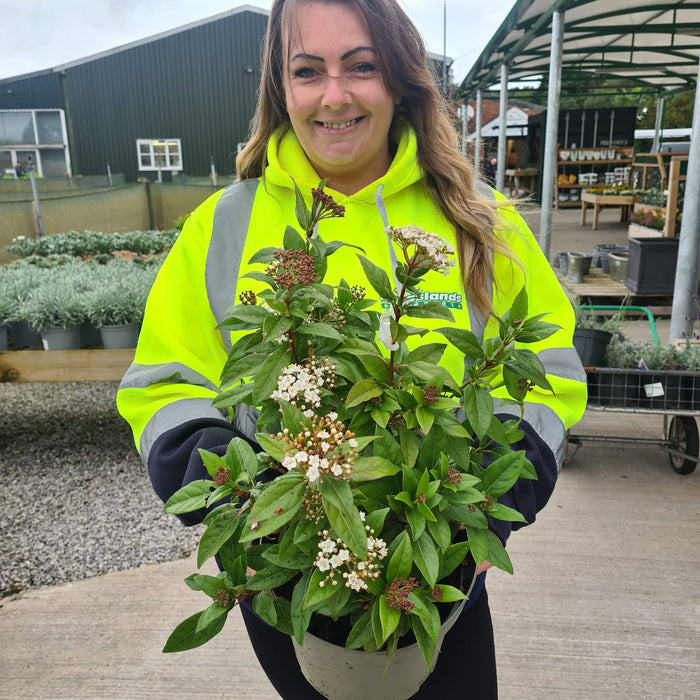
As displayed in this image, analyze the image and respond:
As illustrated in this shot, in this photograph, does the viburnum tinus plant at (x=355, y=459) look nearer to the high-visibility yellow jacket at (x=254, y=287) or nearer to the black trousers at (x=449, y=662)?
the high-visibility yellow jacket at (x=254, y=287)

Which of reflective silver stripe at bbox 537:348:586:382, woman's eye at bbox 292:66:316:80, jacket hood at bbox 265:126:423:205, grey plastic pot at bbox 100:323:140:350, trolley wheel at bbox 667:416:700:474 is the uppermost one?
woman's eye at bbox 292:66:316:80

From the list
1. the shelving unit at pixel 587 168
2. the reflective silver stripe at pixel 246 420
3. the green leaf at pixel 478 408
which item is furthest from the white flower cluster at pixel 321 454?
the shelving unit at pixel 587 168

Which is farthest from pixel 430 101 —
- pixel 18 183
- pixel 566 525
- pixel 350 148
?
pixel 18 183

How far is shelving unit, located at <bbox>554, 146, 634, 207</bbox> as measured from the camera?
17.8m

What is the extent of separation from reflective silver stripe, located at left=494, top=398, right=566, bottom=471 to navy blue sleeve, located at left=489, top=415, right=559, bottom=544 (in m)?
→ 0.01

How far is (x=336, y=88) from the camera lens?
4.16 ft

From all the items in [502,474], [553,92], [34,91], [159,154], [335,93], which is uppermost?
[34,91]

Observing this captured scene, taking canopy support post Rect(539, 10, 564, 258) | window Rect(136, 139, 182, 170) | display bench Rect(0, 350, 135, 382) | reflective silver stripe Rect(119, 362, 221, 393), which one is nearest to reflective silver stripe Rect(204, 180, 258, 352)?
reflective silver stripe Rect(119, 362, 221, 393)

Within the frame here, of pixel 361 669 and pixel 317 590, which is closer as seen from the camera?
pixel 317 590

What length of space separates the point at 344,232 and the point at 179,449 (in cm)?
55

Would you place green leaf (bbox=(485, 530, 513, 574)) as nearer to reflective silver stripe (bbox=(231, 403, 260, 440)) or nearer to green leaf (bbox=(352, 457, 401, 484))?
green leaf (bbox=(352, 457, 401, 484))

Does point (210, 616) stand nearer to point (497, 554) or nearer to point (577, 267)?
point (497, 554)

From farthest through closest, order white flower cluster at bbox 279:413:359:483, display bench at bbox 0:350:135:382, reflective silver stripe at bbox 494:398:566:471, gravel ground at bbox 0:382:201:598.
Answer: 1. display bench at bbox 0:350:135:382
2. gravel ground at bbox 0:382:201:598
3. reflective silver stripe at bbox 494:398:566:471
4. white flower cluster at bbox 279:413:359:483

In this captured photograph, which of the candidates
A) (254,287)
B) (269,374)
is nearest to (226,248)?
(254,287)
